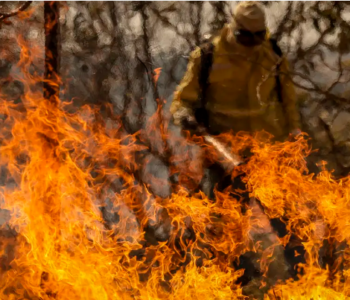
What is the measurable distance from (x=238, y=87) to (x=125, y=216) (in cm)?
221

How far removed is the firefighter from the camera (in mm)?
3408

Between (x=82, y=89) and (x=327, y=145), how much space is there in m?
3.05

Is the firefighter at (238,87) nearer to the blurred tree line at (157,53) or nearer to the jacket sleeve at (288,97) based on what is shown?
the jacket sleeve at (288,97)

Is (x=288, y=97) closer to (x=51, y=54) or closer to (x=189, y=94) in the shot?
(x=189, y=94)

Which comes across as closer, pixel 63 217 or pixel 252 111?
pixel 252 111

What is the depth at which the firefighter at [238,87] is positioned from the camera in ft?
11.2

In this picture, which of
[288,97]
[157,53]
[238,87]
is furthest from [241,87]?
[157,53]

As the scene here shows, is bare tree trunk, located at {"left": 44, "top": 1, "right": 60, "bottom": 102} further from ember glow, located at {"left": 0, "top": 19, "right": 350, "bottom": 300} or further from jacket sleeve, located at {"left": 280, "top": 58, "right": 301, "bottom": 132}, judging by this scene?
jacket sleeve, located at {"left": 280, "top": 58, "right": 301, "bottom": 132}

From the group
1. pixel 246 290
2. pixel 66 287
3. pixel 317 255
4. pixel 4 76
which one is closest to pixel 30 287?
pixel 66 287

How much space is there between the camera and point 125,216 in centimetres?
486

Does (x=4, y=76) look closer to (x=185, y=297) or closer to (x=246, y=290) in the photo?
(x=185, y=297)

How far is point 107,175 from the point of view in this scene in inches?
191

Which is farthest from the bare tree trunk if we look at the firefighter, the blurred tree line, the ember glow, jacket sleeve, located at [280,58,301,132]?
jacket sleeve, located at [280,58,301,132]

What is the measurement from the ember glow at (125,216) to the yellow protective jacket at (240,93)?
0.17 m
